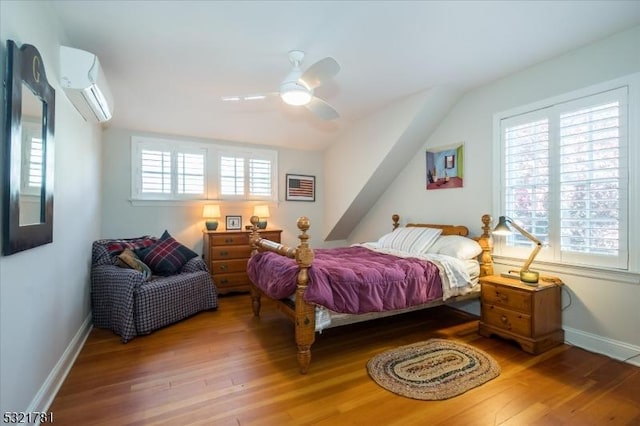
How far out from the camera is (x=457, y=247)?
3.19 meters

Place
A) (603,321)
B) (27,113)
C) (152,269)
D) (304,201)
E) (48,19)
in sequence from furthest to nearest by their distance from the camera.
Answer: (304,201), (152,269), (603,321), (48,19), (27,113)

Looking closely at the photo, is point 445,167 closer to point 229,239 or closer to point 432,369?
point 432,369

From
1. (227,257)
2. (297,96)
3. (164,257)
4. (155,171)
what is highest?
(297,96)

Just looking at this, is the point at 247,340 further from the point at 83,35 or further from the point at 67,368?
the point at 83,35

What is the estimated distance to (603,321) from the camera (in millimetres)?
2547

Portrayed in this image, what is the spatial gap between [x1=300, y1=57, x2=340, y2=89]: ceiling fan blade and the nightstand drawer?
8.44 feet

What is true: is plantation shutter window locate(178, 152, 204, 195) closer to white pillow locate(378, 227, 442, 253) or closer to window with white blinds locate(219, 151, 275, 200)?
window with white blinds locate(219, 151, 275, 200)

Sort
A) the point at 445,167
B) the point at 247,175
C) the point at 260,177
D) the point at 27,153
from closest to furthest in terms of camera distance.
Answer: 1. the point at 27,153
2. the point at 445,167
3. the point at 247,175
4. the point at 260,177

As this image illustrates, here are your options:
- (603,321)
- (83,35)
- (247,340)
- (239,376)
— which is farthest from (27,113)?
(603,321)

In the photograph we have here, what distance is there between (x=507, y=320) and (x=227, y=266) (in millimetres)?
3402

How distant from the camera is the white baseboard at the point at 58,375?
173 cm

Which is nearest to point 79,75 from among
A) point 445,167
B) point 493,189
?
point 445,167

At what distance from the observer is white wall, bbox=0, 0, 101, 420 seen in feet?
4.67

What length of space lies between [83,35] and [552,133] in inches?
161
